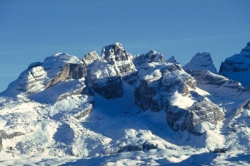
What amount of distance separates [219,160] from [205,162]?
3.62m

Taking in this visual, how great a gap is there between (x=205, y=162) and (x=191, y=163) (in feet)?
12.9

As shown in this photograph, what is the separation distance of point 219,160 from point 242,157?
5.88 m

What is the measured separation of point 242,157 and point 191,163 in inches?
503

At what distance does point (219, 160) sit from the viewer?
19812cm

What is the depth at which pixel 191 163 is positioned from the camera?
655 feet

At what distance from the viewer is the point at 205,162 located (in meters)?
198

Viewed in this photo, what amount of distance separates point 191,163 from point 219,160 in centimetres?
706

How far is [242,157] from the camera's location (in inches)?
7825

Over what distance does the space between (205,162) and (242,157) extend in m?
9.50
